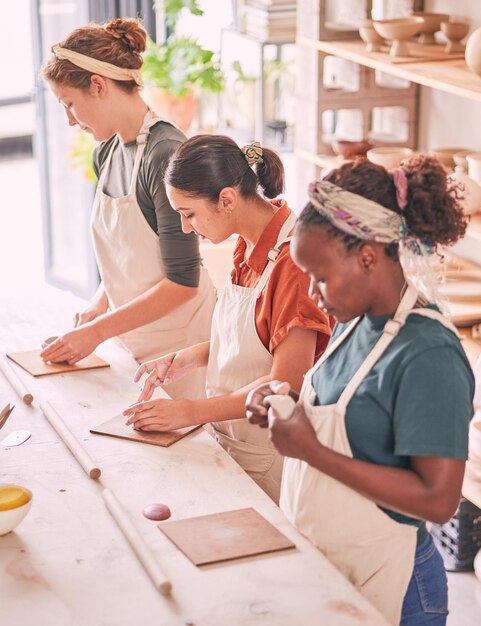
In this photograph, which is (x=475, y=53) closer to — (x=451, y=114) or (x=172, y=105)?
(x=451, y=114)

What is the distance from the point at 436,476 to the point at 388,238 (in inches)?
15.3

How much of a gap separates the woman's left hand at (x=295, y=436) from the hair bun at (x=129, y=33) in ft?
4.48

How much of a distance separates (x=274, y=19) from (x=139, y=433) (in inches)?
104

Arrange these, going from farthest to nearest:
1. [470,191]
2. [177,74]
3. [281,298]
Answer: [177,74]
[470,191]
[281,298]

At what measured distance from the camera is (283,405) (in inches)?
65.7

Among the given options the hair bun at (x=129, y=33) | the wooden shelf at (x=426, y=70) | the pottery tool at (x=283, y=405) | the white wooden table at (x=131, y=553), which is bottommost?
the white wooden table at (x=131, y=553)

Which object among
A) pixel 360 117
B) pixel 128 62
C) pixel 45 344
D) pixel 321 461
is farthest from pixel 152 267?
pixel 360 117

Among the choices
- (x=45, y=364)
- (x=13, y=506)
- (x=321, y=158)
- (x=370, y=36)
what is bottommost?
(x=45, y=364)

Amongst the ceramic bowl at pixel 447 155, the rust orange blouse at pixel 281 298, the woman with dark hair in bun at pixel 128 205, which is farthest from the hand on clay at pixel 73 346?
the ceramic bowl at pixel 447 155

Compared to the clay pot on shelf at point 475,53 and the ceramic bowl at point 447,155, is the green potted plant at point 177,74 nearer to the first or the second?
the ceramic bowl at point 447,155

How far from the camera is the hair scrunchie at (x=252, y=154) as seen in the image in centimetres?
218

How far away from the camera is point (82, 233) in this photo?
5.66m

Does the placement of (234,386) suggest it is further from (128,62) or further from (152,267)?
(128,62)

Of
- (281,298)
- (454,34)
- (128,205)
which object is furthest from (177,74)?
(281,298)
